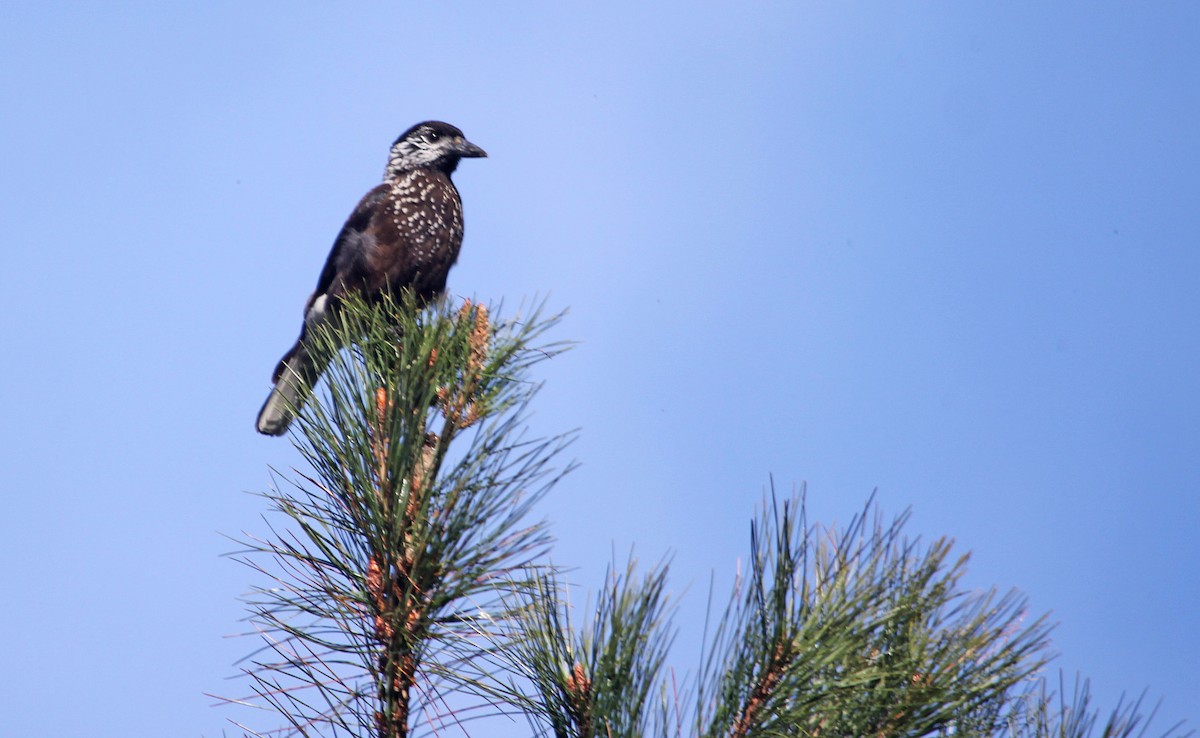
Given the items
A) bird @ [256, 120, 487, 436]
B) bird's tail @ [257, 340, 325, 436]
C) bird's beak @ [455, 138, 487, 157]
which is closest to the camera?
bird's tail @ [257, 340, 325, 436]

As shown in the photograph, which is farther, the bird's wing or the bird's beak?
the bird's beak

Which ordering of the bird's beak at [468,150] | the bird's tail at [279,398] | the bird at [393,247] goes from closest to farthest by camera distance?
the bird's tail at [279,398], the bird at [393,247], the bird's beak at [468,150]

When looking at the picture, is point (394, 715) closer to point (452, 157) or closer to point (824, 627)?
point (824, 627)

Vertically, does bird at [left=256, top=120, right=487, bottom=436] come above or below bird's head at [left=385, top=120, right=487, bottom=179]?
below

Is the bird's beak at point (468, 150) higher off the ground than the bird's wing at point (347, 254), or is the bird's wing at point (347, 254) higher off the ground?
the bird's beak at point (468, 150)

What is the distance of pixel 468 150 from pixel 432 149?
226 millimetres

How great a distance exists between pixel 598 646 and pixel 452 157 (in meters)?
4.38

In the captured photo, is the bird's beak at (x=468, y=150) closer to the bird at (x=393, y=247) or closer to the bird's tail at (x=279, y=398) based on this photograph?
the bird at (x=393, y=247)

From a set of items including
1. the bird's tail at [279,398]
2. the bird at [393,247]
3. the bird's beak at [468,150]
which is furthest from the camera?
the bird's beak at [468,150]

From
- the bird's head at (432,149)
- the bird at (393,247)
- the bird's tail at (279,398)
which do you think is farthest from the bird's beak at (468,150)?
the bird's tail at (279,398)

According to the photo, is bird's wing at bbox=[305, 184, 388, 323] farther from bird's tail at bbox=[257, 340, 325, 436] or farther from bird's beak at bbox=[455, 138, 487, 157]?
bird's beak at bbox=[455, 138, 487, 157]

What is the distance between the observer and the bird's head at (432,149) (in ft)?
19.5

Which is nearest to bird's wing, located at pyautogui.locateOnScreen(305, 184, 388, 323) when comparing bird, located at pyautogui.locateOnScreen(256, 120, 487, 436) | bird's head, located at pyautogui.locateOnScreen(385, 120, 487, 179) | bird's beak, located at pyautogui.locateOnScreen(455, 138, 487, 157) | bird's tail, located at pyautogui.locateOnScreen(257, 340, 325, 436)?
bird, located at pyautogui.locateOnScreen(256, 120, 487, 436)

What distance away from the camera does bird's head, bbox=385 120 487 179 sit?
5949 mm
